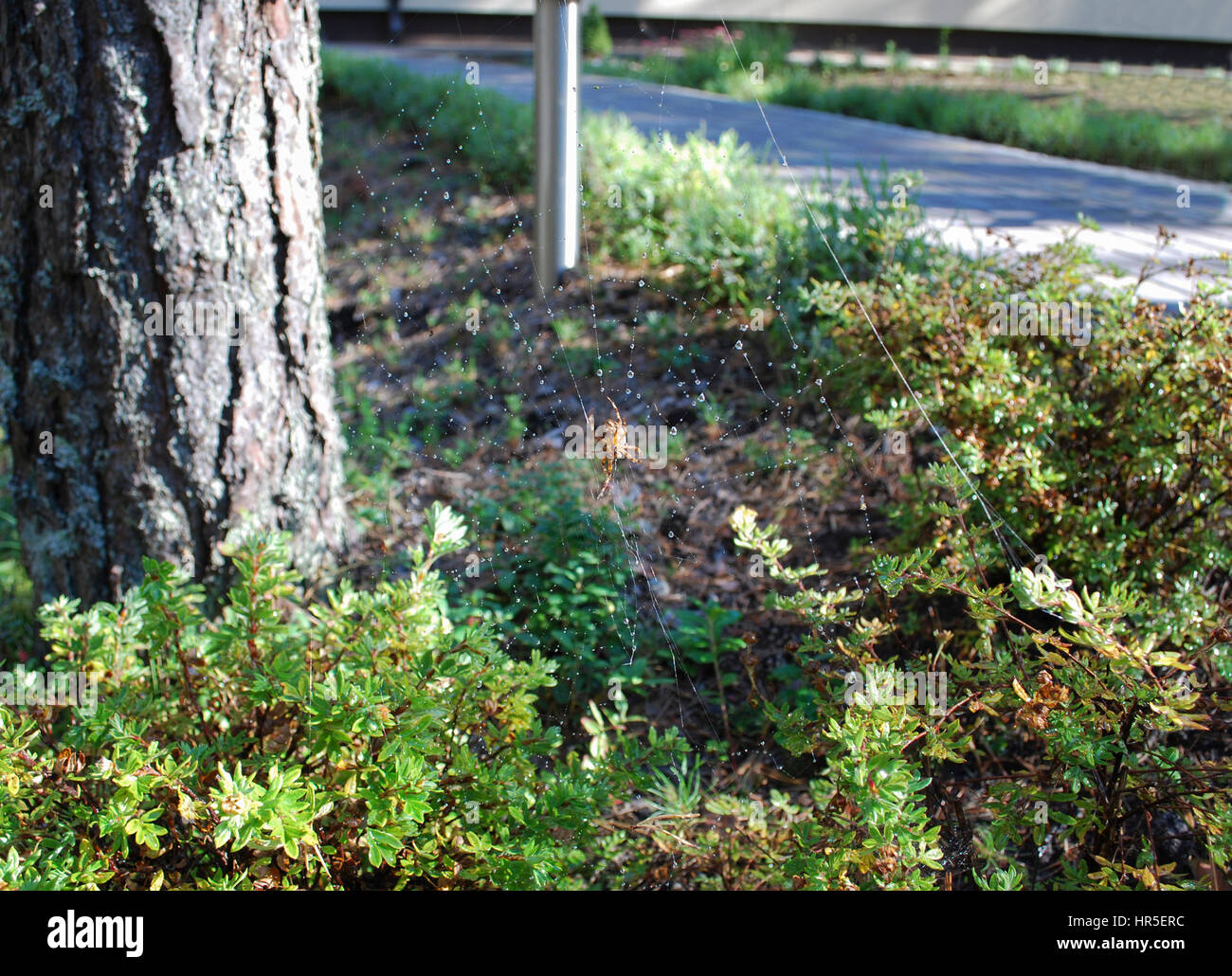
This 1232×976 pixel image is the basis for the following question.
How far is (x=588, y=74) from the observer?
11320 millimetres

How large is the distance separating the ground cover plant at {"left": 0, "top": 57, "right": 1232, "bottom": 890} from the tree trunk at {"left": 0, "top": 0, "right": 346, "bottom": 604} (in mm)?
354

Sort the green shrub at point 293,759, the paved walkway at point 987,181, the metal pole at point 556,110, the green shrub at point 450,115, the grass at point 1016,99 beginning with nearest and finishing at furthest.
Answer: the green shrub at point 293,759 < the metal pole at point 556,110 < the paved walkway at point 987,181 < the green shrub at point 450,115 < the grass at point 1016,99

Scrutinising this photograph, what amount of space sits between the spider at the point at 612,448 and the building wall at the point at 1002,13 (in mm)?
14522

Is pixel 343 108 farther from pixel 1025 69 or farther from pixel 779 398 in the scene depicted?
pixel 1025 69

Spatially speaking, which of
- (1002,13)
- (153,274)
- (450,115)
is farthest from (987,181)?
(1002,13)

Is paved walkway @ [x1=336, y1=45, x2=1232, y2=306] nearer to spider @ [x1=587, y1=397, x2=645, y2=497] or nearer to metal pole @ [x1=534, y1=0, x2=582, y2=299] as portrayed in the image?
metal pole @ [x1=534, y1=0, x2=582, y2=299]

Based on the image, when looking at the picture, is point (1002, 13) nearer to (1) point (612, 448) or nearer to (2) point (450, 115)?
(2) point (450, 115)

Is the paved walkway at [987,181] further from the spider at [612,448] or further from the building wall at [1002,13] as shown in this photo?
the building wall at [1002,13]

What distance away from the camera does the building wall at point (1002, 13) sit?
15.8 meters

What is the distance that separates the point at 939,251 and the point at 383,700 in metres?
2.61

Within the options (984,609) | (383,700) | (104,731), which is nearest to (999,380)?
(984,609)

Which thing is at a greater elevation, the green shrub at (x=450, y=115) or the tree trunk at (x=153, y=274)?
the green shrub at (x=450, y=115)

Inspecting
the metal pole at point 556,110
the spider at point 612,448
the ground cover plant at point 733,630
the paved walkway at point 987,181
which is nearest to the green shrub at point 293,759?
the ground cover plant at point 733,630

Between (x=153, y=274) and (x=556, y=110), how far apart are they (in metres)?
1.20
